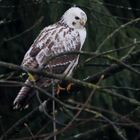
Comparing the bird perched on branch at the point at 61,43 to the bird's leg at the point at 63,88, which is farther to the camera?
the bird perched on branch at the point at 61,43

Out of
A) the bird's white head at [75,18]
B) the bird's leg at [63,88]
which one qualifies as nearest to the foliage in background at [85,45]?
the bird's white head at [75,18]

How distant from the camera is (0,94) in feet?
23.9

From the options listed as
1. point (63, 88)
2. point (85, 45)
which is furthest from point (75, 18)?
point (63, 88)

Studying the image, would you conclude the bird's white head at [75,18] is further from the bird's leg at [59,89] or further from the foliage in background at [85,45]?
the bird's leg at [59,89]

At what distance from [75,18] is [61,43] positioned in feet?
Answer: 1.58

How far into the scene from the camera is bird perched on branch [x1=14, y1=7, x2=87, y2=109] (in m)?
5.94

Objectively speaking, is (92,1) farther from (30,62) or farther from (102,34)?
(30,62)

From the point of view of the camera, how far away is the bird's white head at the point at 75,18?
6277mm

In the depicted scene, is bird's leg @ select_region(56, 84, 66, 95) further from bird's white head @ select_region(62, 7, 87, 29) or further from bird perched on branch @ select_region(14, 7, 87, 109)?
bird's white head @ select_region(62, 7, 87, 29)

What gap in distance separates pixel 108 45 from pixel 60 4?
1.69 ft

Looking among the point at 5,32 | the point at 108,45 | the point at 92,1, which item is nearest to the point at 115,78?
the point at 108,45

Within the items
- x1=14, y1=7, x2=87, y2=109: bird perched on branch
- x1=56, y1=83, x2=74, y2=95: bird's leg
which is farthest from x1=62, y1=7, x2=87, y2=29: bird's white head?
x1=56, y1=83, x2=74, y2=95: bird's leg

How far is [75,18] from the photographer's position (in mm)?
6578

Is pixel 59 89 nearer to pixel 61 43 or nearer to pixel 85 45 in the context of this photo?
pixel 61 43
